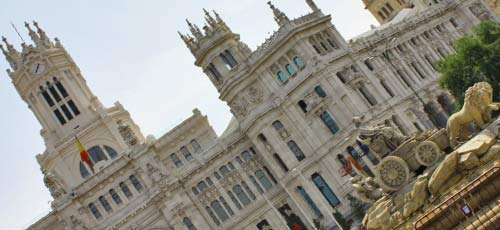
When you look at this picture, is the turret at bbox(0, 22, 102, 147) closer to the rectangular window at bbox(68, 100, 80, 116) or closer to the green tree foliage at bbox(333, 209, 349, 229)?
the rectangular window at bbox(68, 100, 80, 116)

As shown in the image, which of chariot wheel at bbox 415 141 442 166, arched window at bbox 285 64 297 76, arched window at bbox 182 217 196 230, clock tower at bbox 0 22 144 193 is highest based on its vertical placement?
clock tower at bbox 0 22 144 193

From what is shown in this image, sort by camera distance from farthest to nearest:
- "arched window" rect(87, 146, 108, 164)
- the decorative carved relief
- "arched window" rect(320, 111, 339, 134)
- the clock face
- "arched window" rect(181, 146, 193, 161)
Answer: the clock face → "arched window" rect(87, 146, 108, 164) → "arched window" rect(181, 146, 193, 161) → the decorative carved relief → "arched window" rect(320, 111, 339, 134)

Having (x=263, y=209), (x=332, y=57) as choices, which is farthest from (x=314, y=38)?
(x=263, y=209)

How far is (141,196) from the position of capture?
7650cm

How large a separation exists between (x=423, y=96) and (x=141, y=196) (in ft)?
104

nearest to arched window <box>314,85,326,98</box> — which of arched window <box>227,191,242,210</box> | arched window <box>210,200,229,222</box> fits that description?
arched window <box>227,191,242,210</box>

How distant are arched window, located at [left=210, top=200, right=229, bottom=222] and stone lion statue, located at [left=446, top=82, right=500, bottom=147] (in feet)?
138

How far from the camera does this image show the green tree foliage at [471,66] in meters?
65.8

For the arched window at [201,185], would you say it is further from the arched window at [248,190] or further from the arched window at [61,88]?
the arched window at [61,88]

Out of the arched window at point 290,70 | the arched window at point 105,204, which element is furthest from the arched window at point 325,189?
the arched window at point 105,204

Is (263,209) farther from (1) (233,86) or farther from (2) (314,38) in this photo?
(2) (314,38)

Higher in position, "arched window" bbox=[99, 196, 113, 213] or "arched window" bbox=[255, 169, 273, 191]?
"arched window" bbox=[99, 196, 113, 213]

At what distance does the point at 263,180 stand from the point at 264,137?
4.99 metres

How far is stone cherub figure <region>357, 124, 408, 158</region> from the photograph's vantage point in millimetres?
38500
